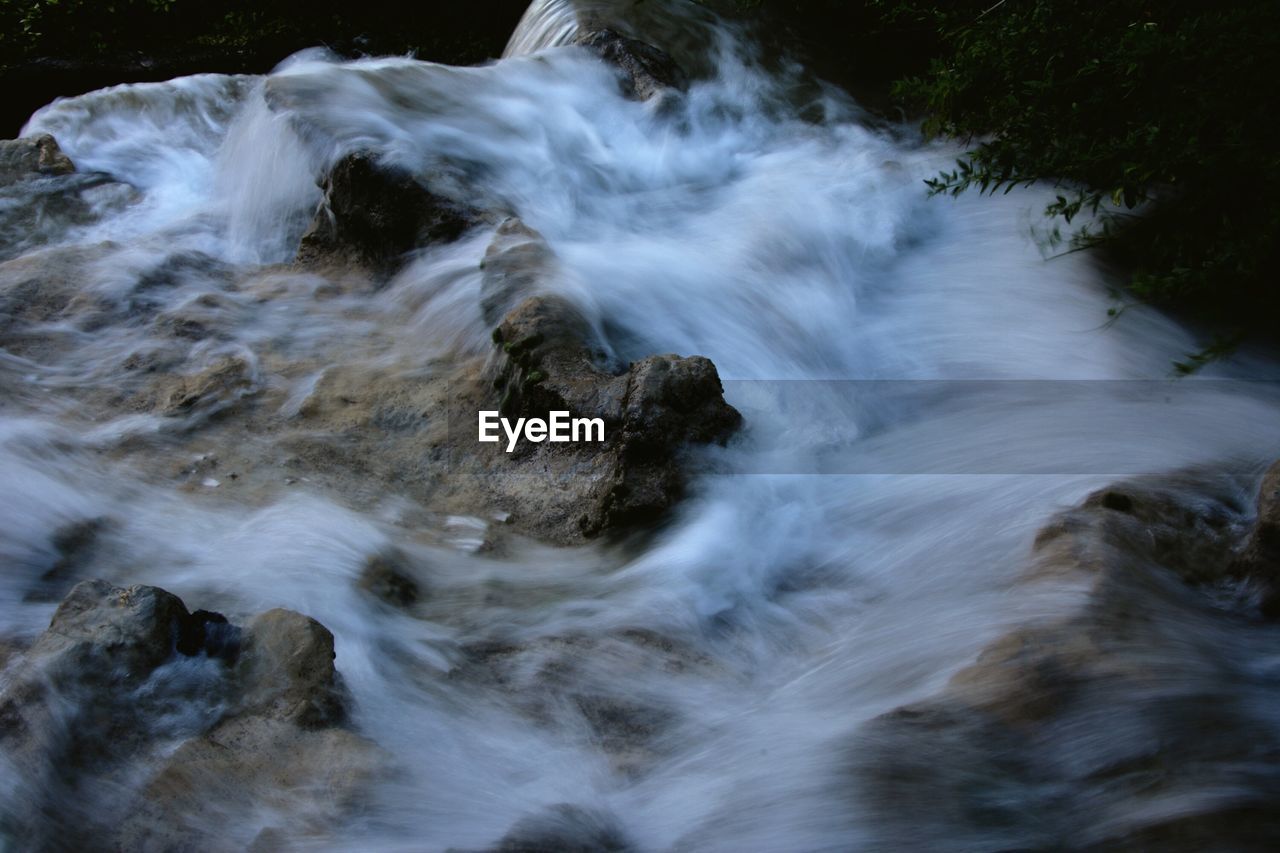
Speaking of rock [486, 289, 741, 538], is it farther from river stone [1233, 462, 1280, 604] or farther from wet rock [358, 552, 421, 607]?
river stone [1233, 462, 1280, 604]

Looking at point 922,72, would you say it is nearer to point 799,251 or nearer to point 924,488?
point 799,251

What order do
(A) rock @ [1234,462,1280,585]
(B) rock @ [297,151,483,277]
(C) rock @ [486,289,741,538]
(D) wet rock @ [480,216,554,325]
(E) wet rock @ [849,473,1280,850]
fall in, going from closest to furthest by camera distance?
(E) wet rock @ [849,473,1280,850], (A) rock @ [1234,462,1280,585], (C) rock @ [486,289,741,538], (D) wet rock @ [480,216,554,325], (B) rock @ [297,151,483,277]

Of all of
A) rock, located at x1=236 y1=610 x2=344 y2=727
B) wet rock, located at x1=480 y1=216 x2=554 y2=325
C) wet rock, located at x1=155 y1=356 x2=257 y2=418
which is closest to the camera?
rock, located at x1=236 y1=610 x2=344 y2=727

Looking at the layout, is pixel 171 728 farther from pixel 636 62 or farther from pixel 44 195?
pixel 636 62

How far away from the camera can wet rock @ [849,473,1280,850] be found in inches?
95.1

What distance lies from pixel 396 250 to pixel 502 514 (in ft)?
6.03

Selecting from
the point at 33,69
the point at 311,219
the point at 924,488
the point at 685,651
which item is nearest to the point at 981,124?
the point at 924,488

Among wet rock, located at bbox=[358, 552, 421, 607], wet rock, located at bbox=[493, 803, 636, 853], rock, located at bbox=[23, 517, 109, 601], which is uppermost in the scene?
wet rock, located at bbox=[493, 803, 636, 853]

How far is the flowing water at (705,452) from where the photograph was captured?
2.83 metres

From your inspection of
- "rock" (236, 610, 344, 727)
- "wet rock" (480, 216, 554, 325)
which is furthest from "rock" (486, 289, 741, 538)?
"rock" (236, 610, 344, 727)

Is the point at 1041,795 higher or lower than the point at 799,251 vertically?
lower

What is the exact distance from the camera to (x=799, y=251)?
5.33m
